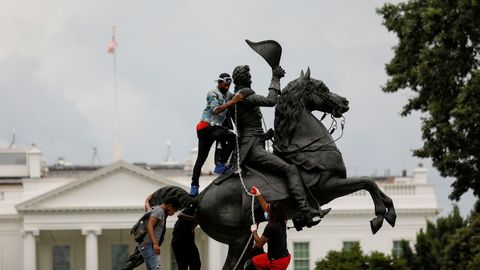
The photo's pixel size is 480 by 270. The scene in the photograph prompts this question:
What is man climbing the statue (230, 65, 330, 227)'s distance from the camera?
61.4ft

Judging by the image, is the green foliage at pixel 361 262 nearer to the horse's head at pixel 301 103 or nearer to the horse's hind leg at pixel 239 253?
the horse's head at pixel 301 103

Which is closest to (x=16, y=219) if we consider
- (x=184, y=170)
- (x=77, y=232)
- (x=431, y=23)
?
(x=77, y=232)

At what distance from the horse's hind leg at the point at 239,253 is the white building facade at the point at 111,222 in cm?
6960

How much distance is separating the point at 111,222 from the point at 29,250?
4.65 meters

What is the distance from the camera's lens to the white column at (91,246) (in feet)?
299

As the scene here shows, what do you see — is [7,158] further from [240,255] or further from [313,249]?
[240,255]

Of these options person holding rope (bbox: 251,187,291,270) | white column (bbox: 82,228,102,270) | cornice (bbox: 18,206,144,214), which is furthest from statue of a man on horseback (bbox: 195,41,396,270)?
white column (bbox: 82,228,102,270)

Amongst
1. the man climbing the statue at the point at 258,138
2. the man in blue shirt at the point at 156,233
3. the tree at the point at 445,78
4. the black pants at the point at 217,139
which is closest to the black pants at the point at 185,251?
the man in blue shirt at the point at 156,233

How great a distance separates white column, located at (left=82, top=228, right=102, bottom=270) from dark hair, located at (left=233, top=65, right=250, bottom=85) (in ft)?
238

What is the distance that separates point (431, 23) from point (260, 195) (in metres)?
24.0

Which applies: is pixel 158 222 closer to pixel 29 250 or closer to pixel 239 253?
pixel 239 253

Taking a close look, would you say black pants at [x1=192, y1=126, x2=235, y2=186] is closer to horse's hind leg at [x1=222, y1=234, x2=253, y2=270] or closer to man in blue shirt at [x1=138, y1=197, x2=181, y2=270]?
man in blue shirt at [x1=138, y1=197, x2=181, y2=270]

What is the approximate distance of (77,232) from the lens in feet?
307

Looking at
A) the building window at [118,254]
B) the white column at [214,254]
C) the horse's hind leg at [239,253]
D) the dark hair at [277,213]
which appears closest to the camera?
the dark hair at [277,213]
